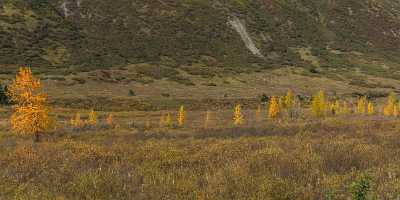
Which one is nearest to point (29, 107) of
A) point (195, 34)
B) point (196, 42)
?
point (196, 42)

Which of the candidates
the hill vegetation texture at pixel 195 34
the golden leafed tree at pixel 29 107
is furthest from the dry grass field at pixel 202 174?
the hill vegetation texture at pixel 195 34

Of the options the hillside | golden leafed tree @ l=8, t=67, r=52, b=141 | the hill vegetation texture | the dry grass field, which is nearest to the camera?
the dry grass field

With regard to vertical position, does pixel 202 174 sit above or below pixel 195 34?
below

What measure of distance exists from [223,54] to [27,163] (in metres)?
100

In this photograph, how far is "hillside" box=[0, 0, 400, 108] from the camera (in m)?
88.2

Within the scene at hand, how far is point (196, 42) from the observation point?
112m

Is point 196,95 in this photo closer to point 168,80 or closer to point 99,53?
point 168,80

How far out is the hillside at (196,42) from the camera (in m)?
88.2

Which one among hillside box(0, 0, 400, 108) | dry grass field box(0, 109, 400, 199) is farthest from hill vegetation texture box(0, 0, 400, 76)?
dry grass field box(0, 109, 400, 199)

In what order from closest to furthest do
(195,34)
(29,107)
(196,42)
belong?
(29,107)
(196,42)
(195,34)

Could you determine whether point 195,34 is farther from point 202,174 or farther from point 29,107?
point 202,174

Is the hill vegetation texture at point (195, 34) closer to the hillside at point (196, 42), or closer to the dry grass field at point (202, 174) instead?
the hillside at point (196, 42)

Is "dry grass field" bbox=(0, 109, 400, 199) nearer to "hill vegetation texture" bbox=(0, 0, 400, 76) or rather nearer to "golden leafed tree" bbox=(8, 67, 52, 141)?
"golden leafed tree" bbox=(8, 67, 52, 141)

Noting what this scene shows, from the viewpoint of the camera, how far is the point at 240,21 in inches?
5049
